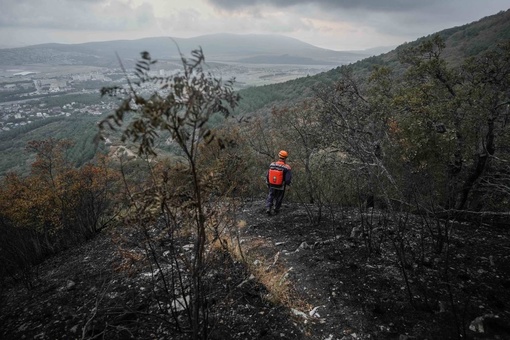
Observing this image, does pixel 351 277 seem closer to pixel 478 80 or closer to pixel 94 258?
pixel 94 258

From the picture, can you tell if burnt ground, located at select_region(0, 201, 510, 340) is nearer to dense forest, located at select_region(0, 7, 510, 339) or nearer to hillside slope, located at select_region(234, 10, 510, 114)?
dense forest, located at select_region(0, 7, 510, 339)

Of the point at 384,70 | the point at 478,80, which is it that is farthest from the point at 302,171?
the point at 478,80

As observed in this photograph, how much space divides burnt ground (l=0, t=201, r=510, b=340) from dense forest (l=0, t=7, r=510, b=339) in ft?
0.45

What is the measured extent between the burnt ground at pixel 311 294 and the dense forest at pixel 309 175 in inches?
5.4

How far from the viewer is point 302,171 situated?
17.5 metres

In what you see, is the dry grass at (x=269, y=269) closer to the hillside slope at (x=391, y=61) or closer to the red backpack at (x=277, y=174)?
the red backpack at (x=277, y=174)

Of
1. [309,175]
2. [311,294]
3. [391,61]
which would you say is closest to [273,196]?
[309,175]

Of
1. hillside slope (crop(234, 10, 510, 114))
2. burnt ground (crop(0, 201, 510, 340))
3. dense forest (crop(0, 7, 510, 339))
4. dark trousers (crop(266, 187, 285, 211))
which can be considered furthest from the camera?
hillside slope (crop(234, 10, 510, 114))

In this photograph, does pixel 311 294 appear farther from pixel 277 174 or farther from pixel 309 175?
pixel 277 174

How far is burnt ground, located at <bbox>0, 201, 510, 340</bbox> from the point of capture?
179 inches

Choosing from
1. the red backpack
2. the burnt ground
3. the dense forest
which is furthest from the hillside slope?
the burnt ground

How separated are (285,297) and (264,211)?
5313 mm

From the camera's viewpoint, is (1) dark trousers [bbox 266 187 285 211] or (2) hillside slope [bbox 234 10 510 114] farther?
(2) hillside slope [bbox 234 10 510 114]

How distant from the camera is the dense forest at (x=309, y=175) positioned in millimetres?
2578
